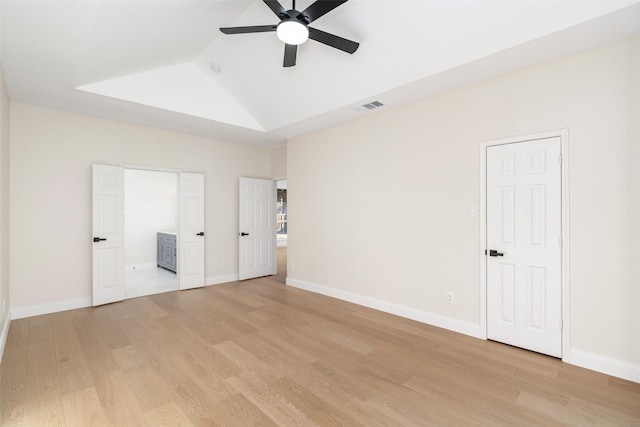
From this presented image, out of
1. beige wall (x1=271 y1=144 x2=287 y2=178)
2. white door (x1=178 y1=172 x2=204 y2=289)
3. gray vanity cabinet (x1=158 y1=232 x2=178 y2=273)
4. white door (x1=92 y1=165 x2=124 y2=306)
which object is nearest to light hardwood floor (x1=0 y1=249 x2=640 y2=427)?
white door (x1=92 y1=165 x2=124 y2=306)

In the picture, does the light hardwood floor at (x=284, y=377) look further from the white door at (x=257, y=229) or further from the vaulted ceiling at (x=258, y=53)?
the vaulted ceiling at (x=258, y=53)

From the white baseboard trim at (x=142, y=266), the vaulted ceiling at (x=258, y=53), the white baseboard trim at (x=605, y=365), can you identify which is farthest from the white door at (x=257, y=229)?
the white baseboard trim at (x=605, y=365)

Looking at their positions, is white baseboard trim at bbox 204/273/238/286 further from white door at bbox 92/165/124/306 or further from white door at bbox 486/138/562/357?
white door at bbox 486/138/562/357

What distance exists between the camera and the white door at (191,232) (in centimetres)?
546

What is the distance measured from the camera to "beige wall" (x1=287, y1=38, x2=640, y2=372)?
8.53ft

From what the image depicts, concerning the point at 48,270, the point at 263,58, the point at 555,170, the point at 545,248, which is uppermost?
the point at 263,58

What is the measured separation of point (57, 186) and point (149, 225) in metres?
3.29

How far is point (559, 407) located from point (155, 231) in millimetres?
8030

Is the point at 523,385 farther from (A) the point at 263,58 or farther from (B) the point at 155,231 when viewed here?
(B) the point at 155,231

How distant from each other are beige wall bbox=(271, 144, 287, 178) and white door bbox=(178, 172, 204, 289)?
64.2 inches

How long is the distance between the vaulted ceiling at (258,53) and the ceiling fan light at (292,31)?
65 cm

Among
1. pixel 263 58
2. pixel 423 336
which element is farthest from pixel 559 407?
pixel 263 58

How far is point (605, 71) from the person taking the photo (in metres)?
2.67

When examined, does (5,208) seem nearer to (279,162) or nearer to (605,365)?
(279,162)
